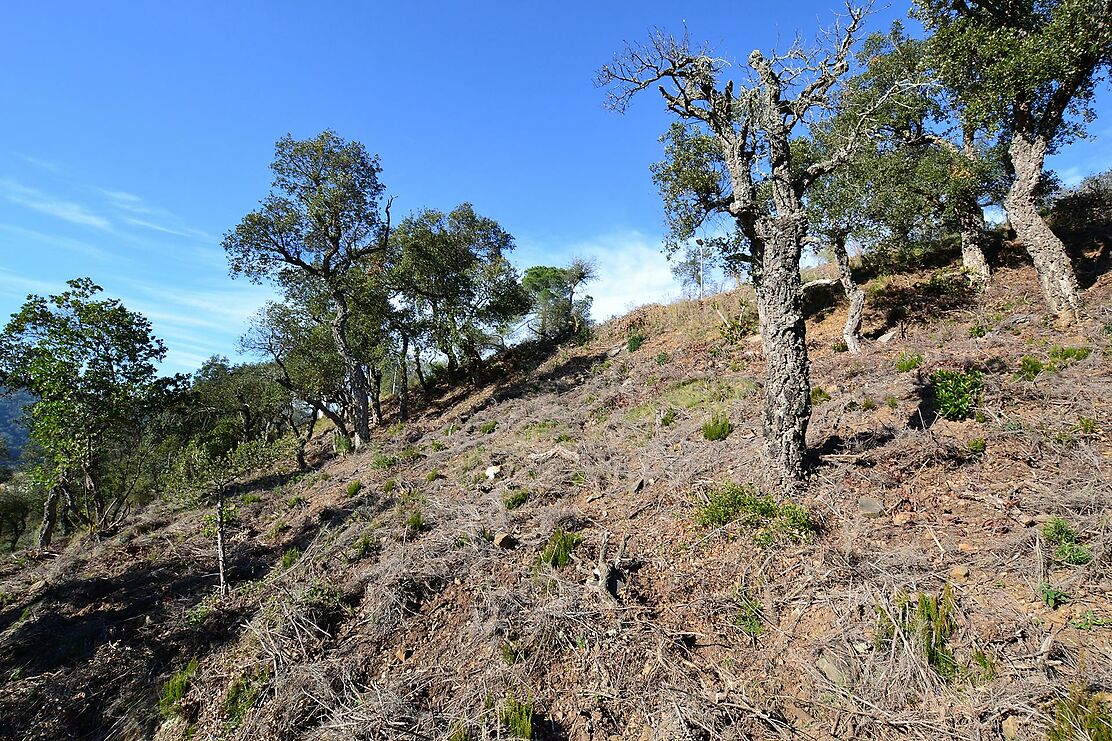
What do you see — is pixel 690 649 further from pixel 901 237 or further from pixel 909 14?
pixel 909 14

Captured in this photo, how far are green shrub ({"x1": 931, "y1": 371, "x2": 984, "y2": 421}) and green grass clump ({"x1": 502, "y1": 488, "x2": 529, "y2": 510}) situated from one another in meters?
6.86

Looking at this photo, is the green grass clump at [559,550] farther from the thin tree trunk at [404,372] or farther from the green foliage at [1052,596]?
the thin tree trunk at [404,372]

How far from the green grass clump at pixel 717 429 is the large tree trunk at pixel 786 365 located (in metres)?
1.85

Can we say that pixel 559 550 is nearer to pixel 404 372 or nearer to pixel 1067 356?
pixel 1067 356

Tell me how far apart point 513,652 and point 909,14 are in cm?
1773

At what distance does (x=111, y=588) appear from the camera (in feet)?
26.2

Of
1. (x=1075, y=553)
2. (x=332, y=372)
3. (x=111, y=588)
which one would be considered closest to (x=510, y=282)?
(x=332, y=372)

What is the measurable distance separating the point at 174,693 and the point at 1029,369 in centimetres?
1319

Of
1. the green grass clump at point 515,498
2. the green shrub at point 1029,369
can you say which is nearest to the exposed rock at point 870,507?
the green shrub at point 1029,369

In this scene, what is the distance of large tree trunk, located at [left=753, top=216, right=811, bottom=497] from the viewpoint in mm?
6137

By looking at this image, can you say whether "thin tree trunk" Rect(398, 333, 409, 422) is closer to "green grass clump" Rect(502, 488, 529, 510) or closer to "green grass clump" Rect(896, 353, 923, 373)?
"green grass clump" Rect(502, 488, 529, 510)

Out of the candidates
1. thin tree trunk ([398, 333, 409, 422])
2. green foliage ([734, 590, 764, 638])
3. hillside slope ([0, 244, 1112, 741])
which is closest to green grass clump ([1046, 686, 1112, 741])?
hillside slope ([0, 244, 1112, 741])

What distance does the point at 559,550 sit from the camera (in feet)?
19.4

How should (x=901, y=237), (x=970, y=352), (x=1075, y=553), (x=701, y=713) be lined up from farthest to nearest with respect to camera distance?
(x=901, y=237)
(x=970, y=352)
(x=1075, y=553)
(x=701, y=713)
